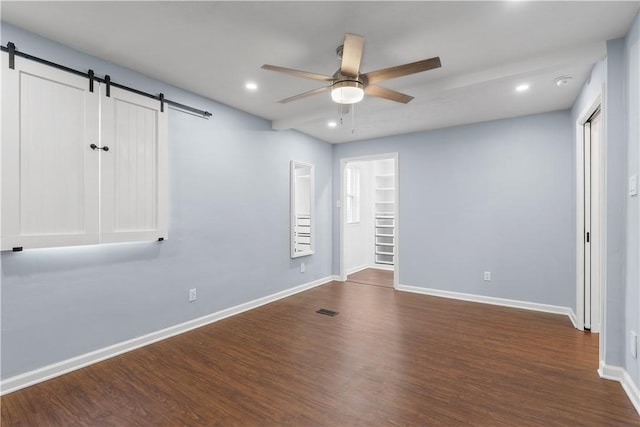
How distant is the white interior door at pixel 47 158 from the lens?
6.98 feet

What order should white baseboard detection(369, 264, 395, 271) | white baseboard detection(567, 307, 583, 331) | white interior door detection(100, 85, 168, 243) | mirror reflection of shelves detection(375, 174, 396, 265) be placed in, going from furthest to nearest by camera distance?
mirror reflection of shelves detection(375, 174, 396, 265) < white baseboard detection(369, 264, 395, 271) < white baseboard detection(567, 307, 583, 331) < white interior door detection(100, 85, 168, 243)

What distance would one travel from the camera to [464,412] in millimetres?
1931

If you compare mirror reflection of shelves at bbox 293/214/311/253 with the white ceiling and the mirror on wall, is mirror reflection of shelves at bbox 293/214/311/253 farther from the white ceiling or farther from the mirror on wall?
the white ceiling

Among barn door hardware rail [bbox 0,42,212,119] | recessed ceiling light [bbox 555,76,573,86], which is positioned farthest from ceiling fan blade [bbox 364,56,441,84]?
barn door hardware rail [bbox 0,42,212,119]

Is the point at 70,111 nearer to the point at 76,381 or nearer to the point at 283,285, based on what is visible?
the point at 76,381

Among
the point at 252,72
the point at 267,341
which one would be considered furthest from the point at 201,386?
the point at 252,72

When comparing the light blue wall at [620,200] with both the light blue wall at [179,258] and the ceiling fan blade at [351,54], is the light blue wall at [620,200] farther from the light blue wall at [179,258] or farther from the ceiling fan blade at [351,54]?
the light blue wall at [179,258]

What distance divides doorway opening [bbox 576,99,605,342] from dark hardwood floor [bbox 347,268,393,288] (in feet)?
8.35

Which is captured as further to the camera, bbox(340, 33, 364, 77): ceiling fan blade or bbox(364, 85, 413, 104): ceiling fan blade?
bbox(364, 85, 413, 104): ceiling fan blade

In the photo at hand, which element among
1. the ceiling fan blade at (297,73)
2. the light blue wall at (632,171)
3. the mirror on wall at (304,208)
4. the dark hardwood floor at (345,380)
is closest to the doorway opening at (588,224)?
the dark hardwood floor at (345,380)

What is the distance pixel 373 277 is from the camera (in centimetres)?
592

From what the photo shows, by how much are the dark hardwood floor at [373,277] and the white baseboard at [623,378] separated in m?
3.03

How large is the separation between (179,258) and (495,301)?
13.5 ft

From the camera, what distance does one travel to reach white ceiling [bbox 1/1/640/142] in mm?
1993
